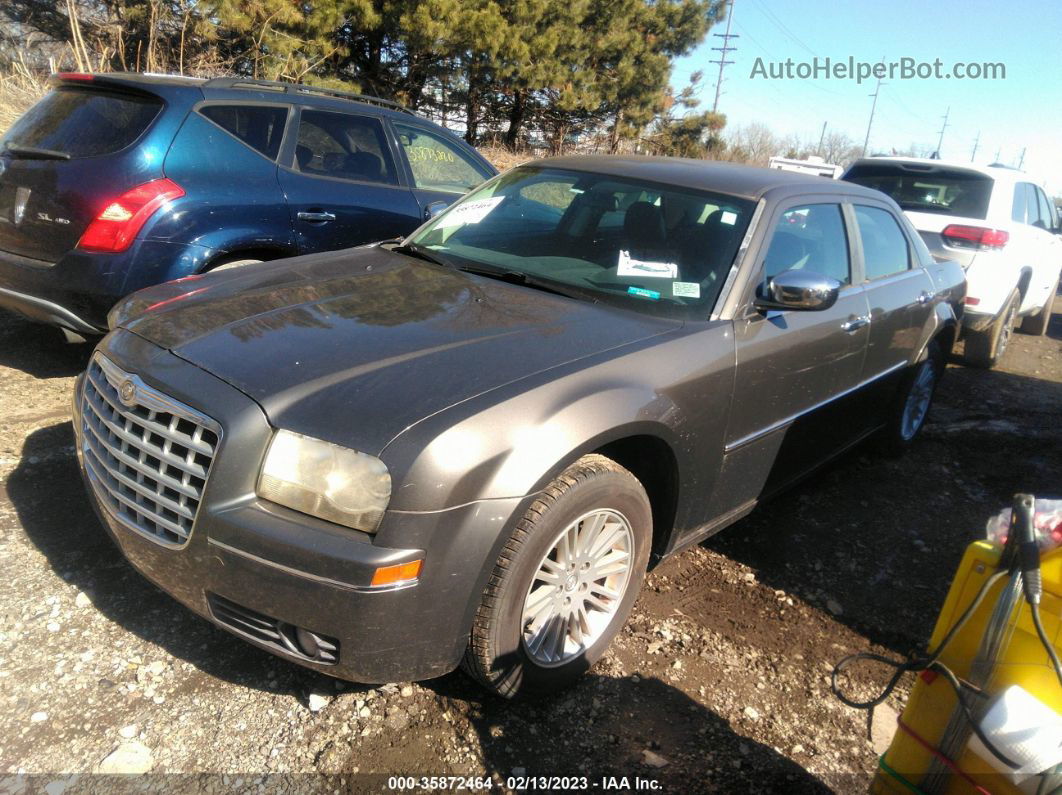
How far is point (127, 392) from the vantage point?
235 centimetres

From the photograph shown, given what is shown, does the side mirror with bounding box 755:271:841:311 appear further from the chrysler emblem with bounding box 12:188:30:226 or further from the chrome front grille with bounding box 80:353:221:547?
the chrysler emblem with bounding box 12:188:30:226

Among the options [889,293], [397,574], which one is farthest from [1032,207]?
[397,574]

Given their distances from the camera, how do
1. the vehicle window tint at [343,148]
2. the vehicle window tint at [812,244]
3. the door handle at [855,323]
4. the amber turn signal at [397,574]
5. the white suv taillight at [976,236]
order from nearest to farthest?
1. the amber turn signal at [397,574]
2. the vehicle window tint at [812,244]
3. the door handle at [855,323]
4. the vehicle window tint at [343,148]
5. the white suv taillight at [976,236]

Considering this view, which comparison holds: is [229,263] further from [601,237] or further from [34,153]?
[601,237]

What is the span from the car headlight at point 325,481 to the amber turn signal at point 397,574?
0.36 feet

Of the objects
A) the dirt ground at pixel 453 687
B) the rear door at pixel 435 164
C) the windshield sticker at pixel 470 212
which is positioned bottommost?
the dirt ground at pixel 453 687

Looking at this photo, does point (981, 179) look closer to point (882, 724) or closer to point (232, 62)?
point (882, 724)

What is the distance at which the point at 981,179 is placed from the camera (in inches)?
274

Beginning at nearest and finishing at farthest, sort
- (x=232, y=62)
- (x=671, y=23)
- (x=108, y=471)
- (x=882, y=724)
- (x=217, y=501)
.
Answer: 1. (x=217, y=501)
2. (x=108, y=471)
3. (x=882, y=724)
4. (x=232, y=62)
5. (x=671, y=23)

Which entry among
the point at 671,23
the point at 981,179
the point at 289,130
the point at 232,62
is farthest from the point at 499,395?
the point at 671,23

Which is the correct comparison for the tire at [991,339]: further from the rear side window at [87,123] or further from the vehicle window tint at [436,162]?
the rear side window at [87,123]

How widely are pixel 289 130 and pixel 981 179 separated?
232 inches

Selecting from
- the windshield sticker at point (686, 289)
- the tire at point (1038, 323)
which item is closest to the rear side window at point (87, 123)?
the windshield sticker at point (686, 289)

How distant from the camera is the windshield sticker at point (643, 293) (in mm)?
3041
